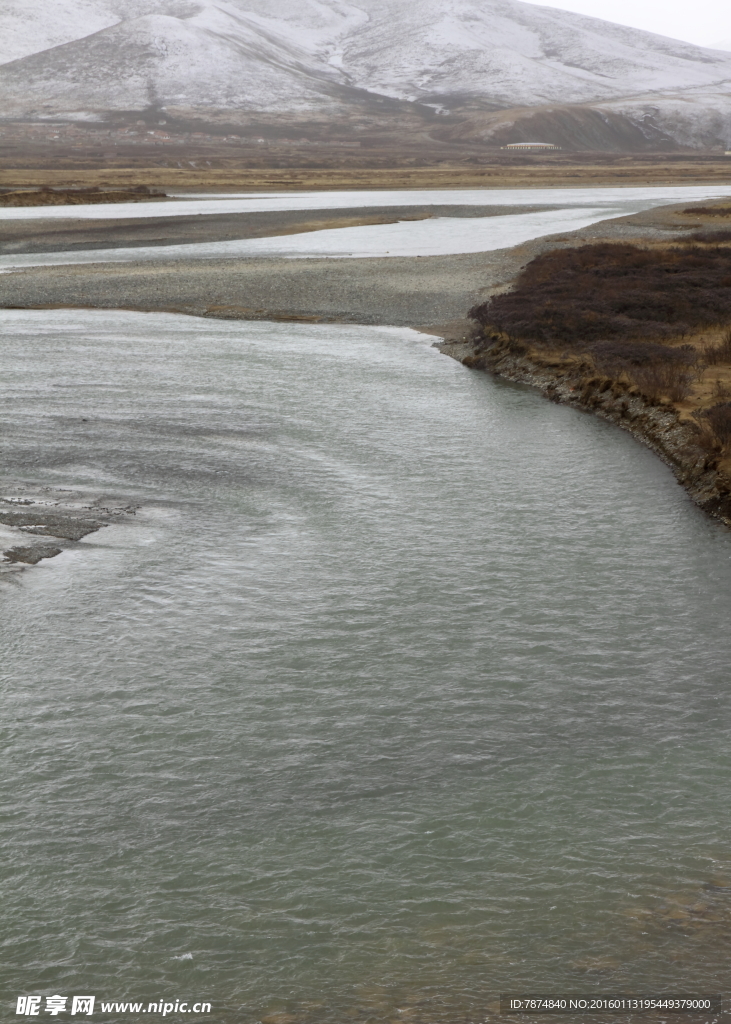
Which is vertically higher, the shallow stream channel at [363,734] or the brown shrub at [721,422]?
the brown shrub at [721,422]

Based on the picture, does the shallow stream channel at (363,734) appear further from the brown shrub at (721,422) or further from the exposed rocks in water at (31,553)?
the brown shrub at (721,422)

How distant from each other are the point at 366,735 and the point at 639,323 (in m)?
21.4

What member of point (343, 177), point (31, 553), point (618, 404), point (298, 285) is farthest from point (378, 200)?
point (31, 553)

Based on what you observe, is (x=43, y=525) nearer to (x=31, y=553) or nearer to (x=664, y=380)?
(x=31, y=553)

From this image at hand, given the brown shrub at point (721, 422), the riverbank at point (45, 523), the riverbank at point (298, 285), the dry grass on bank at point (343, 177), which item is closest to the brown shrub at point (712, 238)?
the riverbank at point (298, 285)

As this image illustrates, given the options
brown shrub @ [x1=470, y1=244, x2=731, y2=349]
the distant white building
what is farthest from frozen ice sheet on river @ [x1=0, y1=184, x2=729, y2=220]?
the distant white building

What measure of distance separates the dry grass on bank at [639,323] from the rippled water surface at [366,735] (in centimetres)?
382

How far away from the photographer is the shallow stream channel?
753cm

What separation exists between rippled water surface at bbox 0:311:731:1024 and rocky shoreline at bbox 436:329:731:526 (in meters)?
0.63

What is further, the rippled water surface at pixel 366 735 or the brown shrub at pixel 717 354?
the brown shrub at pixel 717 354

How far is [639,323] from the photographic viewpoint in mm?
28891

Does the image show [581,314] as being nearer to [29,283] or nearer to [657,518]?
[657,518]

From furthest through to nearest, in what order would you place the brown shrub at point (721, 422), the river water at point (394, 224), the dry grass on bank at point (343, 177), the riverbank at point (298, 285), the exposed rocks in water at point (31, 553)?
the dry grass on bank at point (343, 177), the river water at point (394, 224), the riverbank at point (298, 285), the brown shrub at point (721, 422), the exposed rocks in water at point (31, 553)

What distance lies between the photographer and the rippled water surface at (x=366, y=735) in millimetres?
7551
